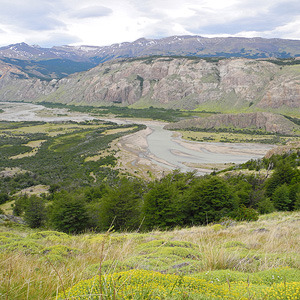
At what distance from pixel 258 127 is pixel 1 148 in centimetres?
11113

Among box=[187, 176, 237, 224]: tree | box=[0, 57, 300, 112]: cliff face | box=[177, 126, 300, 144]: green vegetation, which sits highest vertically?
box=[0, 57, 300, 112]: cliff face

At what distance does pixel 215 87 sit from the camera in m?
172

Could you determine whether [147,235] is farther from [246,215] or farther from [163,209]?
[246,215]

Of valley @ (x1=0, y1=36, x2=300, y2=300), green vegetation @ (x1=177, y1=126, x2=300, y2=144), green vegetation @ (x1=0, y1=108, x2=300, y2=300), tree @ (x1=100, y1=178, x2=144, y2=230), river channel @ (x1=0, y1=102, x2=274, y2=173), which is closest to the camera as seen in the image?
green vegetation @ (x1=0, y1=108, x2=300, y2=300)

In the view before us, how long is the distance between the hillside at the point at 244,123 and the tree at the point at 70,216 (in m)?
94.2

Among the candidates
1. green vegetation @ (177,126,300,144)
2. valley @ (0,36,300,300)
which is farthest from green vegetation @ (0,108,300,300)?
green vegetation @ (177,126,300,144)

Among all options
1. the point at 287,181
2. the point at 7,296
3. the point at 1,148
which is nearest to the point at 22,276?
the point at 7,296

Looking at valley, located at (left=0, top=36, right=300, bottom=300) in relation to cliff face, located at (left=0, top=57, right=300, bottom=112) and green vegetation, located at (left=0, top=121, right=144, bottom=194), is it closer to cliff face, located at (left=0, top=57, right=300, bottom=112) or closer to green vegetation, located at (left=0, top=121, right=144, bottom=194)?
green vegetation, located at (left=0, top=121, right=144, bottom=194)

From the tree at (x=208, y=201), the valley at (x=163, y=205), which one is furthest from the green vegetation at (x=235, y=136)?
the tree at (x=208, y=201)

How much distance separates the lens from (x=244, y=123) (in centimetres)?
11906

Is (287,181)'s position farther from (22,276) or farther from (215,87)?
(215,87)

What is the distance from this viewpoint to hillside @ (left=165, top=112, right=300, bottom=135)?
109619 millimetres

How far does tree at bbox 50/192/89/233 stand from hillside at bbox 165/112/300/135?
94181 millimetres

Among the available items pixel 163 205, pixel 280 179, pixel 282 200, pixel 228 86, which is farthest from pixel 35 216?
pixel 228 86
